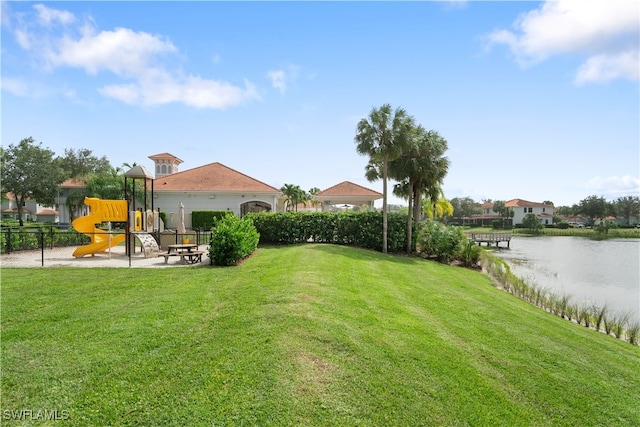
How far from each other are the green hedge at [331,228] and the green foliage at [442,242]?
125cm

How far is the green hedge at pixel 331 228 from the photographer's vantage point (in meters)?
18.1

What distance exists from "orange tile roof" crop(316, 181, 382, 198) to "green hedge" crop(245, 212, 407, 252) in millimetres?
11949

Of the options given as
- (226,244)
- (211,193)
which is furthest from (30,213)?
(226,244)

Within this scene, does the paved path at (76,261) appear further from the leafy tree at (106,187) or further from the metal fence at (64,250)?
the leafy tree at (106,187)

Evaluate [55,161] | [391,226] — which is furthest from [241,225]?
[55,161]

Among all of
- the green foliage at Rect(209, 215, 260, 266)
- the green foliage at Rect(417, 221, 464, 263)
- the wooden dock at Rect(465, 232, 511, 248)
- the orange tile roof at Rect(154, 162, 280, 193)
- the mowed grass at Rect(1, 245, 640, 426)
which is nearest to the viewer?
the mowed grass at Rect(1, 245, 640, 426)

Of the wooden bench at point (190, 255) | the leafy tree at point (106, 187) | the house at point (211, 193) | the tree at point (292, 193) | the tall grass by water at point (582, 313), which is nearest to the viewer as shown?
the tall grass by water at point (582, 313)

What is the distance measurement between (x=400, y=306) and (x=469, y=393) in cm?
348

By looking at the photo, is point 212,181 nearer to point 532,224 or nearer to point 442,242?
point 442,242

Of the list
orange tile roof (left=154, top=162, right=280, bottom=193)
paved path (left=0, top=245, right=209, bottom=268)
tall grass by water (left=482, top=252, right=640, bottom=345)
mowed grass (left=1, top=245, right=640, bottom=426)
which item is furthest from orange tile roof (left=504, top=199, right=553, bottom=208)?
paved path (left=0, top=245, right=209, bottom=268)

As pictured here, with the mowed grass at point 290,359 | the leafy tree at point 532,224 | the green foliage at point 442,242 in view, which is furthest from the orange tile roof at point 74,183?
the leafy tree at point 532,224

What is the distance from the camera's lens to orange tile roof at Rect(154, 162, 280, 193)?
30453 mm

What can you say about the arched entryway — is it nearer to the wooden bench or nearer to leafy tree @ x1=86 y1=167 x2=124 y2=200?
leafy tree @ x1=86 y1=167 x2=124 y2=200

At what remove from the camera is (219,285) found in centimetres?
870
